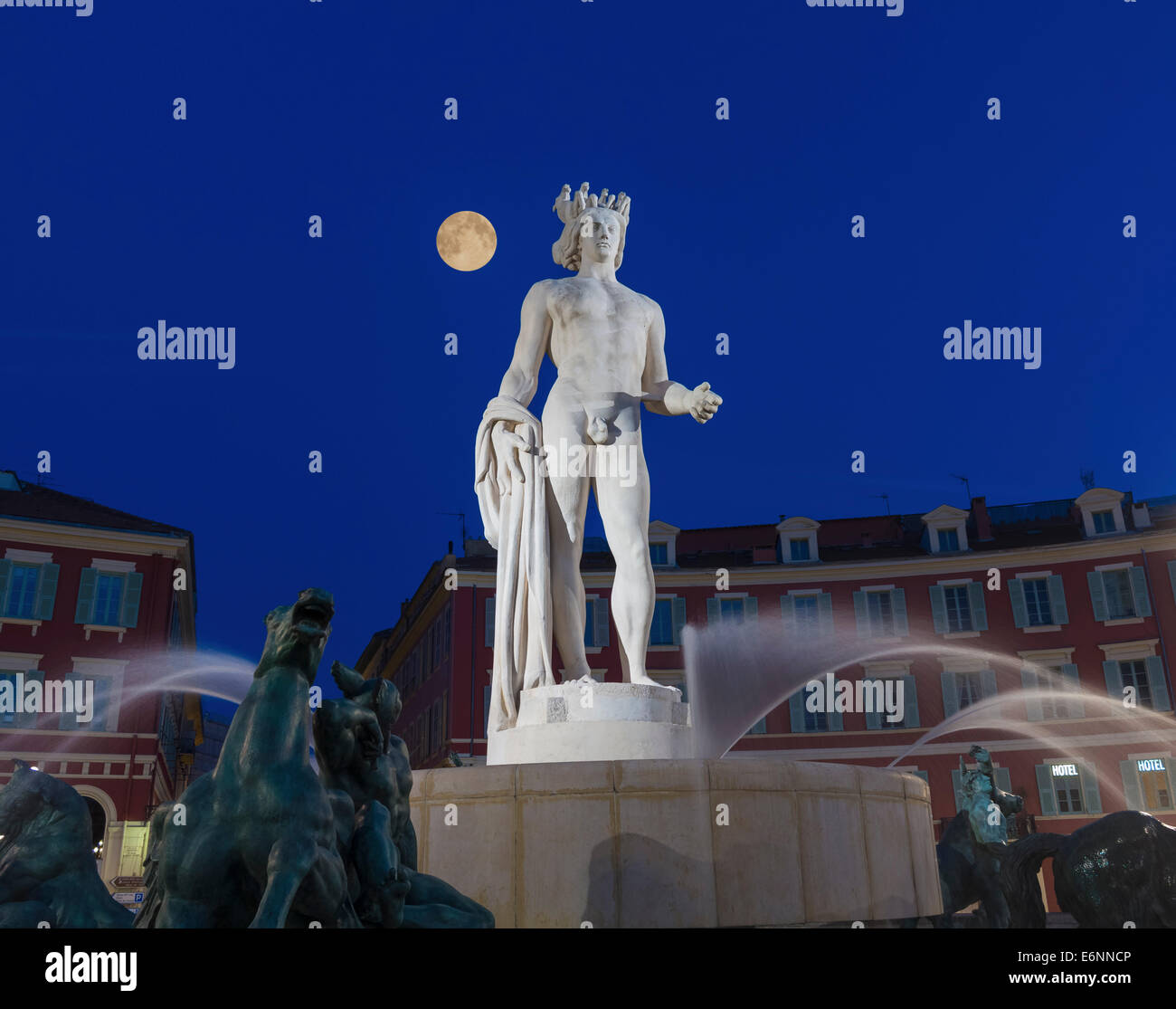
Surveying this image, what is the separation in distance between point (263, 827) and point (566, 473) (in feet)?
14.3

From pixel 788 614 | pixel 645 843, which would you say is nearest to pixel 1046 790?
pixel 788 614

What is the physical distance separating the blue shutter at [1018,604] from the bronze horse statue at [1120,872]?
1219 inches

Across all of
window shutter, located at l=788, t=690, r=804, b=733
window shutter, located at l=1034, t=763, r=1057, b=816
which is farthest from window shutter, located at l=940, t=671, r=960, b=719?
window shutter, located at l=788, t=690, r=804, b=733

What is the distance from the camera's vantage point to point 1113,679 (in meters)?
34.6

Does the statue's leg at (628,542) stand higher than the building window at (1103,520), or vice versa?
the building window at (1103,520)

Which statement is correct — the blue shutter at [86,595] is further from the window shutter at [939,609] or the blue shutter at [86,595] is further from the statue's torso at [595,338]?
the window shutter at [939,609]

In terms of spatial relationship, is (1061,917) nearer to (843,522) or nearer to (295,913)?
(295,913)

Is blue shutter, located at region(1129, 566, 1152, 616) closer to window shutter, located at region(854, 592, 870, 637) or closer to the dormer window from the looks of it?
the dormer window

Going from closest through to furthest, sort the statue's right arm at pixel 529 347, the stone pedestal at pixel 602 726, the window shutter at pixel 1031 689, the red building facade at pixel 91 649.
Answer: the stone pedestal at pixel 602 726
the statue's right arm at pixel 529 347
the red building facade at pixel 91 649
the window shutter at pixel 1031 689

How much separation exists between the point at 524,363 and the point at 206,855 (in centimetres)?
507

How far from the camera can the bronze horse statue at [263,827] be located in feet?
10.2

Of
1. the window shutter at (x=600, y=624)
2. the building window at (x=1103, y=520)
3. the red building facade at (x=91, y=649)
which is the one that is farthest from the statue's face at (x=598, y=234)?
the building window at (x=1103, y=520)

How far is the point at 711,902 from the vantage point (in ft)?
17.0

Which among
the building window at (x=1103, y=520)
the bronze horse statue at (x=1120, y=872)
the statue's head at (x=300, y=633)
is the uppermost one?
the building window at (x=1103, y=520)
